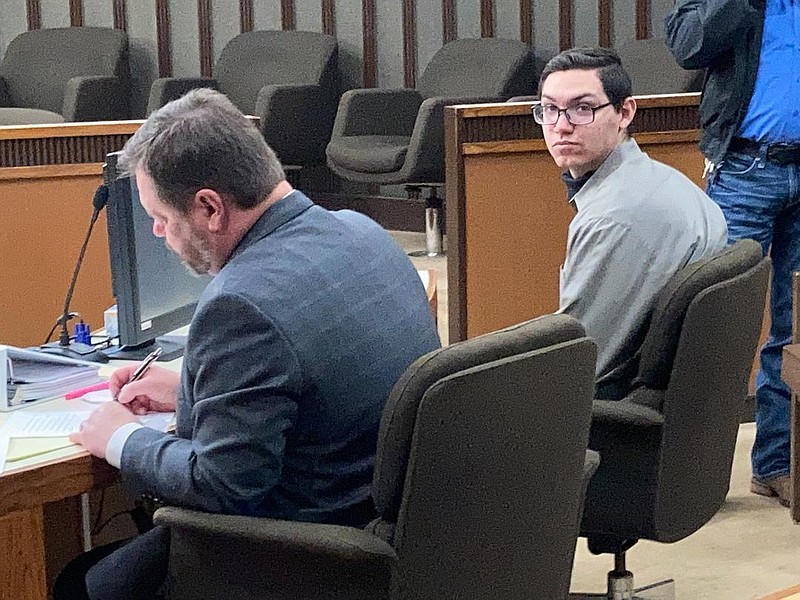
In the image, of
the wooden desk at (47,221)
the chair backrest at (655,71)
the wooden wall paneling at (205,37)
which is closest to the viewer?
the wooden desk at (47,221)

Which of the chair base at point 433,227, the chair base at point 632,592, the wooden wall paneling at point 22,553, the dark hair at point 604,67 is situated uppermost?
the dark hair at point 604,67

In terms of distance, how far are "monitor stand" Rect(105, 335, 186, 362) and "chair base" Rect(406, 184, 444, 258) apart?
390cm

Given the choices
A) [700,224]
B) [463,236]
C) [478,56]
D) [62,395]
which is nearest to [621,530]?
[700,224]

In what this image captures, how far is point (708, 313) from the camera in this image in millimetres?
2344

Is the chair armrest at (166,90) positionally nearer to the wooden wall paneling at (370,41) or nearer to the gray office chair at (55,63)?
the gray office chair at (55,63)

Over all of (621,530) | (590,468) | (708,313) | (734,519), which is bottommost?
Answer: (734,519)

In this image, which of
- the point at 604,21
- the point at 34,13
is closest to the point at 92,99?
the point at 34,13

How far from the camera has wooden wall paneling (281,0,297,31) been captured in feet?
24.5

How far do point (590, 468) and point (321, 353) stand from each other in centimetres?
48

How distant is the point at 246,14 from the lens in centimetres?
750

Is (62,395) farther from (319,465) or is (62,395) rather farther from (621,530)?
(621,530)

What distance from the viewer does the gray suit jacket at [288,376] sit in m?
1.78

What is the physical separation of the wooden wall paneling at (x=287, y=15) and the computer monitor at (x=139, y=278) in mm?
4993

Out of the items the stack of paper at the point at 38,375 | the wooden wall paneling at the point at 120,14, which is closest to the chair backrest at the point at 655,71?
the wooden wall paneling at the point at 120,14
